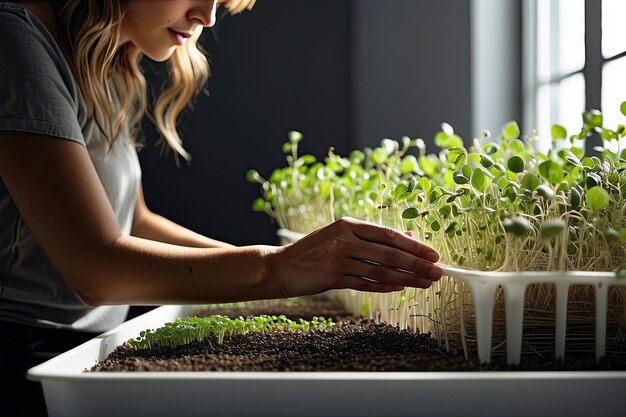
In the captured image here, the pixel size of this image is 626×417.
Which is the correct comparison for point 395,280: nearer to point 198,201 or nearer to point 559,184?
point 559,184

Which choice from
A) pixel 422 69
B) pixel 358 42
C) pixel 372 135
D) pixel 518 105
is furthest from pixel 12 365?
pixel 358 42

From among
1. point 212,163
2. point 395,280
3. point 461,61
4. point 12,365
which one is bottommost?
point 12,365

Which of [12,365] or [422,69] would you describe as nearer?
[12,365]

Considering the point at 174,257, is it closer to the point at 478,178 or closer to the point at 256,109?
the point at 478,178

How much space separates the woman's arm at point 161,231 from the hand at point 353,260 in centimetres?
72

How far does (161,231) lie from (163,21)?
627 millimetres

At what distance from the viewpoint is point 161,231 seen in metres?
1.79

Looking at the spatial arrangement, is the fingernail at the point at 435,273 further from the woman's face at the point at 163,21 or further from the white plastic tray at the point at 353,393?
the woman's face at the point at 163,21

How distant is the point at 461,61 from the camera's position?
8.82ft

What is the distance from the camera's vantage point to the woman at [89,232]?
0.99 metres

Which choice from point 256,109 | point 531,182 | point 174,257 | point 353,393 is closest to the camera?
point 353,393

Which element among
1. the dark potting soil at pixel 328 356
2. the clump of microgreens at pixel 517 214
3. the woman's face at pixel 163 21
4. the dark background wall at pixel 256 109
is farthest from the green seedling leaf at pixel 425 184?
the dark background wall at pixel 256 109

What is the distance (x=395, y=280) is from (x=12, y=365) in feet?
2.02

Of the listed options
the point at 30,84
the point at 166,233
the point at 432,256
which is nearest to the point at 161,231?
the point at 166,233
